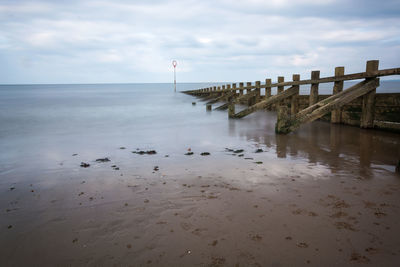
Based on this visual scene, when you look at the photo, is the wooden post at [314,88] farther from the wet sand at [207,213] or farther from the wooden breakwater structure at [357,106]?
the wet sand at [207,213]

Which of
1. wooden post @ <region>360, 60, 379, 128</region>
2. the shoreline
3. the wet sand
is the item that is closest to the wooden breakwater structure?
wooden post @ <region>360, 60, 379, 128</region>

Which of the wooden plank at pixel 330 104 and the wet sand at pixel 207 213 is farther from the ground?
the wooden plank at pixel 330 104

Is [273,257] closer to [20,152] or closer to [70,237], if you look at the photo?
[70,237]

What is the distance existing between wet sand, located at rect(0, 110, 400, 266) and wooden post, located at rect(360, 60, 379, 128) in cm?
281

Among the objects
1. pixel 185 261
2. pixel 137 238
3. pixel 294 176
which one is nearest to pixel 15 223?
pixel 137 238

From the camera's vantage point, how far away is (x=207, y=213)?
10.5ft

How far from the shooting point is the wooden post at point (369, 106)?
751 cm

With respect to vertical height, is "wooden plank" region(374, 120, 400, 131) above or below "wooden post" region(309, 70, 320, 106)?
below

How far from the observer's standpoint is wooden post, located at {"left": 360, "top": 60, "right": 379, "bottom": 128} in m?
7.51

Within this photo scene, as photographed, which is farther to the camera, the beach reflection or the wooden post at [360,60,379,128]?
the wooden post at [360,60,379,128]

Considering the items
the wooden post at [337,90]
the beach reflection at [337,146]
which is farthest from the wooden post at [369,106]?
the wooden post at [337,90]

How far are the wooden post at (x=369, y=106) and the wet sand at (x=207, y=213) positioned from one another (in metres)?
2.81

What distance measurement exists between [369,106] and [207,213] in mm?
7245

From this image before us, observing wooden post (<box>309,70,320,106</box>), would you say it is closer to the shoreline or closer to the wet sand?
the wet sand
